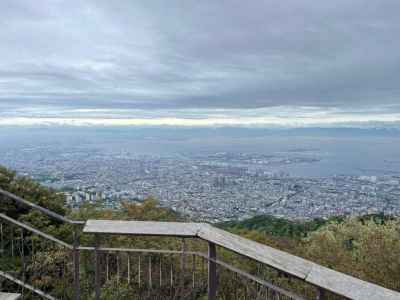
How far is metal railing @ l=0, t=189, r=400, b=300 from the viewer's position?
6.05 feet

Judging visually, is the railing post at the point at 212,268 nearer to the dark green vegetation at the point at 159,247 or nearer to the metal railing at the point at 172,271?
the metal railing at the point at 172,271

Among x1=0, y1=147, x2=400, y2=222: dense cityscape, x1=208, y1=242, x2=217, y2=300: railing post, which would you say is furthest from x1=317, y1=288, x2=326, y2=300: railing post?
x1=0, y1=147, x2=400, y2=222: dense cityscape

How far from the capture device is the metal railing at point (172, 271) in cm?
184

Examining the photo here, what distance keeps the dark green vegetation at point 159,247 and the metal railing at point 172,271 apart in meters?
0.02

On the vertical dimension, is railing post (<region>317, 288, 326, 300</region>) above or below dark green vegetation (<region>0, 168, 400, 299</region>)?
above

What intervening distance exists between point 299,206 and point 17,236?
17.6 meters

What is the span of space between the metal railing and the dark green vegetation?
23mm

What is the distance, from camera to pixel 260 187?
1174 inches

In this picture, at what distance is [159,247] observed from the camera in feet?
21.7

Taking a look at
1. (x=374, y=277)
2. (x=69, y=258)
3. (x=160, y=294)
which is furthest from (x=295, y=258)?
(x=374, y=277)

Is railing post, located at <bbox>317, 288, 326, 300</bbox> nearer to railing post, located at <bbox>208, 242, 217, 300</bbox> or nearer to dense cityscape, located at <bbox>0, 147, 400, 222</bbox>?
railing post, located at <bbox>208, 242, 217, 300</bbox>

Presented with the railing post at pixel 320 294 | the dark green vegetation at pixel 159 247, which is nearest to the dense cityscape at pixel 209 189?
the dark green vegetation at pixel 159 247

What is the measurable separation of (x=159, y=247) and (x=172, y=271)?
2975 millimetres

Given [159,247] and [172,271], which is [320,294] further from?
[159,247]
